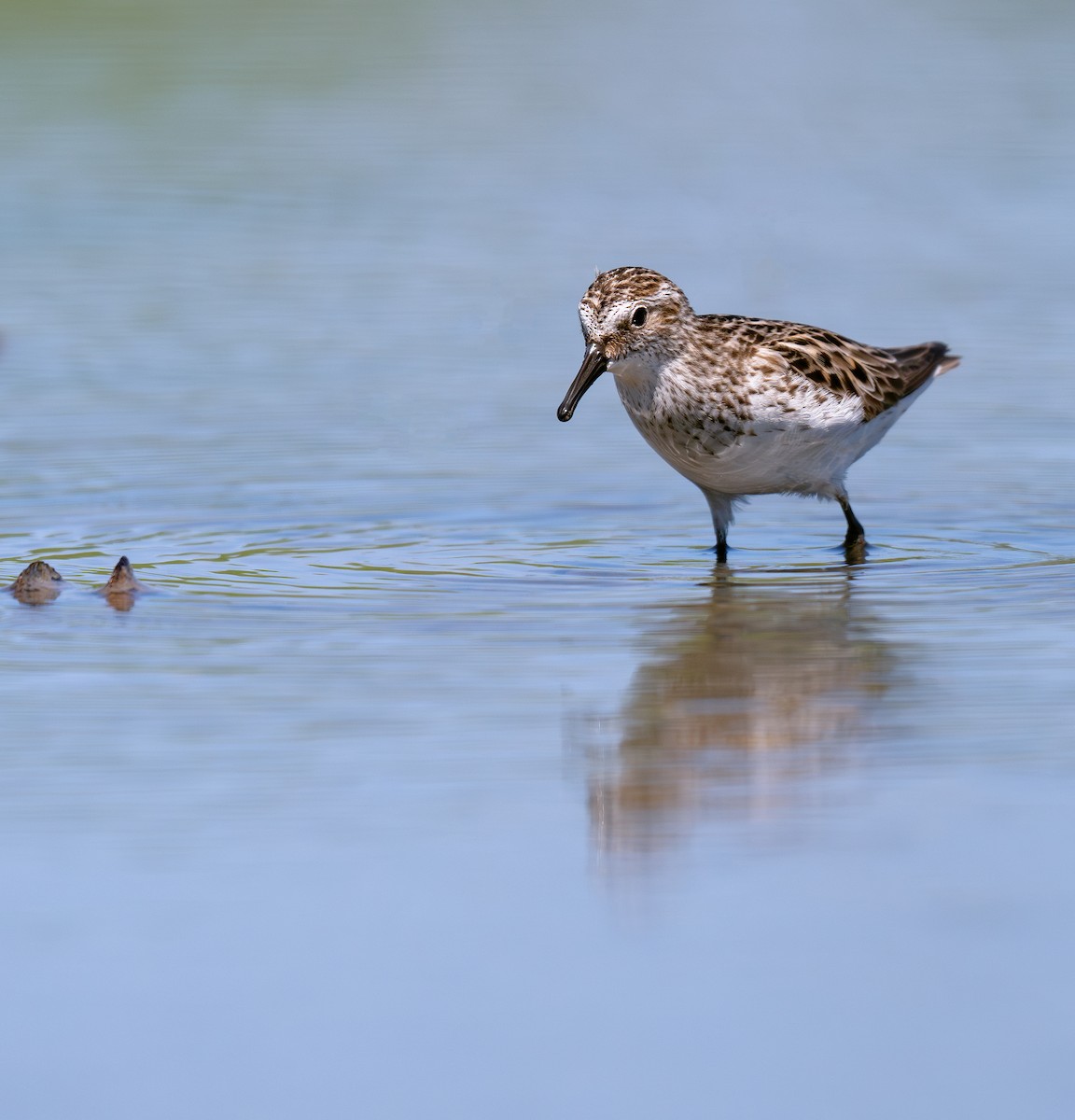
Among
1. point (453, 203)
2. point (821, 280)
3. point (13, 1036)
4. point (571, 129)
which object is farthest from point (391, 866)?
point (571, 129)

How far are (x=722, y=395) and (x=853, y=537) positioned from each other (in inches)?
33.6

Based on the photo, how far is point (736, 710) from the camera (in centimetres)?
637

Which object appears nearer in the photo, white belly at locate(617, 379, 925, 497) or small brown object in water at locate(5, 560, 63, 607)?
small brown object in water at locate(5, 560, 63, 607)

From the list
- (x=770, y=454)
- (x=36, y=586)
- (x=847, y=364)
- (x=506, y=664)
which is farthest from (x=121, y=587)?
(x=847, y=364)

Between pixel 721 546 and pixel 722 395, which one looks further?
pixel 721 546

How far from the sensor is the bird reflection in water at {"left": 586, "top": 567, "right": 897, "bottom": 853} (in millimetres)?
5434

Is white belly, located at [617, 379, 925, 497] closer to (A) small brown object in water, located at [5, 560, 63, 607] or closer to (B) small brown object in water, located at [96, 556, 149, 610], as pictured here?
(B) small brown object in water, located at [96, 556, 149, 610]

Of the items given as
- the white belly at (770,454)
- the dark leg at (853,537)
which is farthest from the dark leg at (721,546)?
the dark leg at (853,537)

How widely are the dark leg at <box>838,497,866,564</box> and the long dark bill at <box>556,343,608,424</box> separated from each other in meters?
1.21

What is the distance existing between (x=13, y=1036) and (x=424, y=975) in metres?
0.78

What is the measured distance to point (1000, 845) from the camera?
16.8 feet

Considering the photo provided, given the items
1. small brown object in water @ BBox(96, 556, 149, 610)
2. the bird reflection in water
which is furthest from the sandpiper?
small brown object in water @ BBox(96, 556, 149, 610)

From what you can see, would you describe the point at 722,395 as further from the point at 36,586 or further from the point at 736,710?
the point at 736,710

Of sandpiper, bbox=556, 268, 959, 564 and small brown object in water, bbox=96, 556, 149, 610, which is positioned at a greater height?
sandpiper, bbox=556, 268, 959, 564
